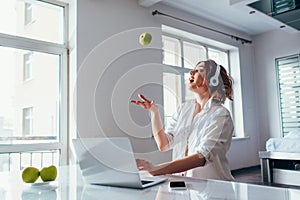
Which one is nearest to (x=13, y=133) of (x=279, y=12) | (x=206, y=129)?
(x=206, y=129)

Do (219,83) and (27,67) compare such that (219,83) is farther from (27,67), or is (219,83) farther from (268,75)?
(268,75)

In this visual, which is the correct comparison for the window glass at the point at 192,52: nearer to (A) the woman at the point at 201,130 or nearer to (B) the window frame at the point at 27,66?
(B) the window frame at the point at 27,66

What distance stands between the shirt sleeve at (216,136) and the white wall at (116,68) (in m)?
1.71

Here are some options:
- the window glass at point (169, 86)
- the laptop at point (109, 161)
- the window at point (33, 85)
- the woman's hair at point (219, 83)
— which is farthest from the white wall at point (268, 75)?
the laptop at point (109, 161)

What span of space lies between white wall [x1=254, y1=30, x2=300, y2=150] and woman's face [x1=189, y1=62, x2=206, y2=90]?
3800mm

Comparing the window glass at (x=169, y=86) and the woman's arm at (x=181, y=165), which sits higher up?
the window glass at (x=169, y=86)

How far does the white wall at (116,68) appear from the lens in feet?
9.30

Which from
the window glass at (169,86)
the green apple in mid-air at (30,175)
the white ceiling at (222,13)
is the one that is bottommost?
the green apple in mid-air at (30,175)

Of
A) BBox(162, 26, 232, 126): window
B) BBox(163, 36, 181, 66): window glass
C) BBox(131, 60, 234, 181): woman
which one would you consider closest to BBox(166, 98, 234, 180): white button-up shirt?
BBox(131, 60, 234, 181): woman

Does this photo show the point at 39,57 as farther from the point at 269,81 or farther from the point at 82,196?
the point at 269,81

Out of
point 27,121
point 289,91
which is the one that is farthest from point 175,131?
point 289,91

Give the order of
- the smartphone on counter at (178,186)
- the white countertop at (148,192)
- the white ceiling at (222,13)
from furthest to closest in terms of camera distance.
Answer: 1. the white ceiling at (222,13)
2. the smartphone on counter at (178,186)
3. the white countertop at (148,192)

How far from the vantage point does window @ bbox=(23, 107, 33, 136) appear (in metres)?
2.62

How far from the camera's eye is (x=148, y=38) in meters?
1.38
